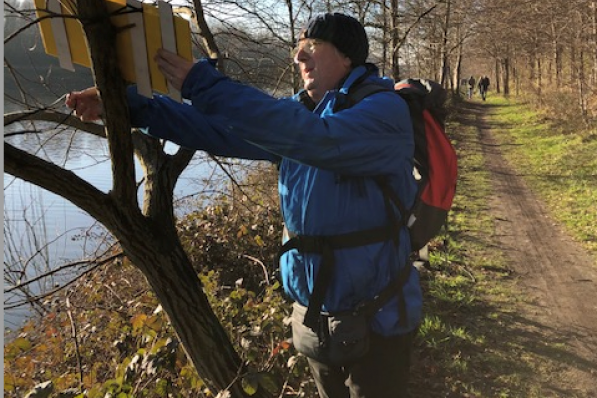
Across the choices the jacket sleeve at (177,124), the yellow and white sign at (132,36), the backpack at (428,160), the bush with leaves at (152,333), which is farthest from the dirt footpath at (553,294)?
the yellow and white sign at (132,36)

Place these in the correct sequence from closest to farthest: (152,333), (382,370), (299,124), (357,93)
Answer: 1. (299,124)
2. (357,93)
3. (382,370)
4. (152,333)

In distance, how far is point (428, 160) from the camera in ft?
6.01

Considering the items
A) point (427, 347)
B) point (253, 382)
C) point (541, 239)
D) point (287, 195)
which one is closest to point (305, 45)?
point (287, 195)

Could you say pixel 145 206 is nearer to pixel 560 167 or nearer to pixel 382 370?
pixel 382 370

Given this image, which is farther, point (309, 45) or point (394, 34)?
point (394, 34)

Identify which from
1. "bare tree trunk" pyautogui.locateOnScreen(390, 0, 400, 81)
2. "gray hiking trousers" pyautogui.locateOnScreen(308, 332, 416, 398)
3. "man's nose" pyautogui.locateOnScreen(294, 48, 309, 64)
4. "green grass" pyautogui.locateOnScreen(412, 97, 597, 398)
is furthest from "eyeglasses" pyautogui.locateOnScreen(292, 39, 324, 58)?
"bare tree trunk" pyautogui.locateOnScreen(390, 0, 400, 81)

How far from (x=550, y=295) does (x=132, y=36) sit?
15.6 ft

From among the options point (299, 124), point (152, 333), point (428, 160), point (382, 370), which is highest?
point (299, 124)

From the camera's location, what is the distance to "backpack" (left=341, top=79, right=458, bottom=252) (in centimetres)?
177

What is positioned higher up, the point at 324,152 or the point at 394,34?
the point at 394,34

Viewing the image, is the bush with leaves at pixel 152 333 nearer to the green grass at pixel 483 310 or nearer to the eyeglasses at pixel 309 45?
the green grass at pixel 483 310

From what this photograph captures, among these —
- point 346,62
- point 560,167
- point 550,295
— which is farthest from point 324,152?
point 560,167

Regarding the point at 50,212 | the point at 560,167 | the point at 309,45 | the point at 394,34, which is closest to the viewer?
the point at 309,45

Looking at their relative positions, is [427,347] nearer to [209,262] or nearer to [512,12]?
[209,262]
